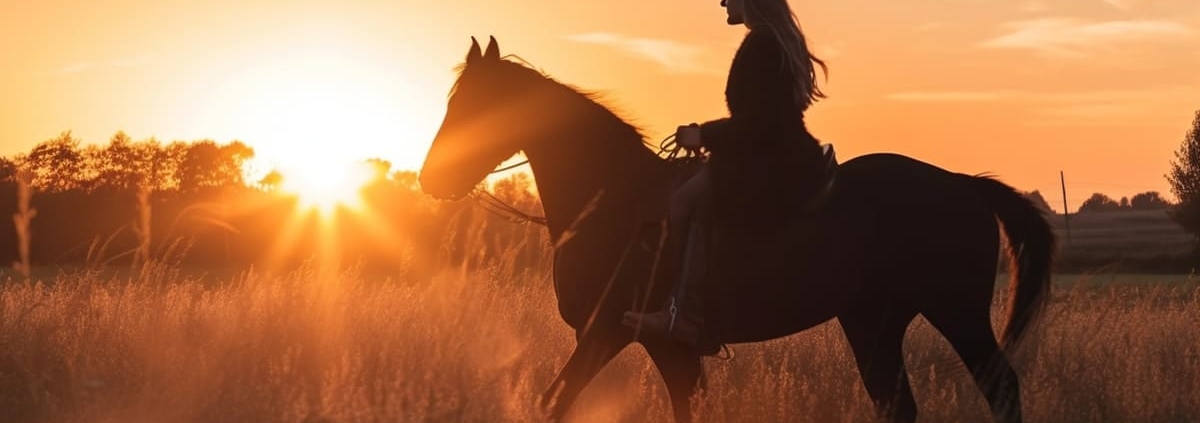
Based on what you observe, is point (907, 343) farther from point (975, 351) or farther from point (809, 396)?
point (975, 351)

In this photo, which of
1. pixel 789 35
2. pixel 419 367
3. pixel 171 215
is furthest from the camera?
pixel 171 215

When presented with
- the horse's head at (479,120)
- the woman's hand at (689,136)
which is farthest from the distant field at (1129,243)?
the horse's head at (479,120)

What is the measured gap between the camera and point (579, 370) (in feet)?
20.9

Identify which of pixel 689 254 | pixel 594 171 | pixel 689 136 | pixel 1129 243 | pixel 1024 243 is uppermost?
pixel 689 136

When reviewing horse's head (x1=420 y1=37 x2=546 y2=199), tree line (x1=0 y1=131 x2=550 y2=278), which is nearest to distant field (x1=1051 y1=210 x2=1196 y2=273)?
tree line (x1=0 y1=131 x2=550 y2=278)

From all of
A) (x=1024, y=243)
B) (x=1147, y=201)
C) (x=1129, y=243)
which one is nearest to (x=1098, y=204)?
(x=1147, y=201)

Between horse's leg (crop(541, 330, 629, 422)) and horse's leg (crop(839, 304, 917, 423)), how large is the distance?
1.41 m

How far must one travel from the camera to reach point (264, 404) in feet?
21.9

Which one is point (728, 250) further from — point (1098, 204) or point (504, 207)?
point (1098, 204)

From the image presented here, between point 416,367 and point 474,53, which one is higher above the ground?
point 474,53

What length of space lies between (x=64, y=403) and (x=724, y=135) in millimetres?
4736

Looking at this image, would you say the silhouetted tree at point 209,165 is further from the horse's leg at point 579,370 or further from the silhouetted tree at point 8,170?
the horse's leg at point 579,370

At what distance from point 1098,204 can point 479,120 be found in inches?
4462

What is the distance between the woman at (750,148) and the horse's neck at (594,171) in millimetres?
387
